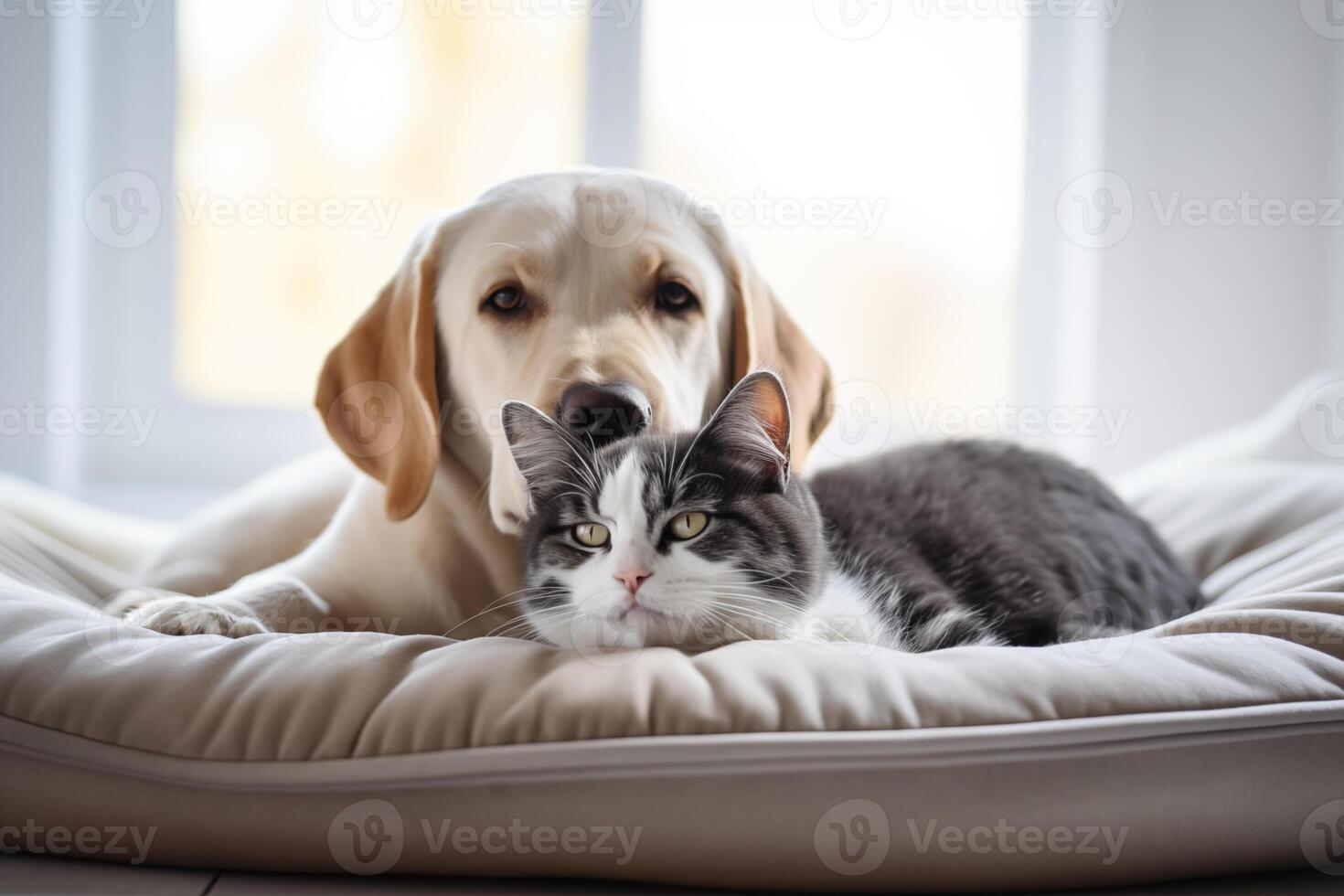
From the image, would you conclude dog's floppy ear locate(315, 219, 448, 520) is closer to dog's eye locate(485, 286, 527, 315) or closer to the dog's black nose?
dog's eye locate(485, 286, 527, 315)

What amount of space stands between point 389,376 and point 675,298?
0.38m

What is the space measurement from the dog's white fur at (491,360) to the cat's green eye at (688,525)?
17 centimetres

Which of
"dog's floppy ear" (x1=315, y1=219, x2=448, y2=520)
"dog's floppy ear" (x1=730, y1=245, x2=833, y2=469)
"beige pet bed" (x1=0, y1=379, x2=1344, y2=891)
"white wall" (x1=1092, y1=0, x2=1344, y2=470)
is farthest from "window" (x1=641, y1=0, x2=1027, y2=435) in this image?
"beige pet bed" (x1=0, y1=379, x2=1344, y2=891)

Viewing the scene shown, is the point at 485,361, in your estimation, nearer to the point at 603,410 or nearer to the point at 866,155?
the point at 603,410

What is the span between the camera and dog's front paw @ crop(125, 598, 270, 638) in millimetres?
960

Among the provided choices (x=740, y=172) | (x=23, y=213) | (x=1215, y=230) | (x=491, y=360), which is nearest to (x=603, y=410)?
(x=491, y=360)

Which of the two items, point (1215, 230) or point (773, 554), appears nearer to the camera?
point (773, 554)

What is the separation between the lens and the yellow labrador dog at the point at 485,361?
1.12 m

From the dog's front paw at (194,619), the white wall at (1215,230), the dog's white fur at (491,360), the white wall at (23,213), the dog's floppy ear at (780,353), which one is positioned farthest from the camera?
the white wall at (1215,230)

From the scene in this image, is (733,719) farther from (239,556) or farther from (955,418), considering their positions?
(955,418)

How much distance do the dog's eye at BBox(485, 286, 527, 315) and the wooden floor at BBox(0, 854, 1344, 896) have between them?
643mm

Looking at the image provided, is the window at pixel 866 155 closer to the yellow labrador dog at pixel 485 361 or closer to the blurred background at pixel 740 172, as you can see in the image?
the blurred background at pixel 740 172

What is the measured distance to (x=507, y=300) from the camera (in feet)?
3.78

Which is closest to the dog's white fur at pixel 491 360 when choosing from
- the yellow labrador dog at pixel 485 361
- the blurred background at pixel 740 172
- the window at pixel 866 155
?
the yellow labrador dog at pixel 485 361
